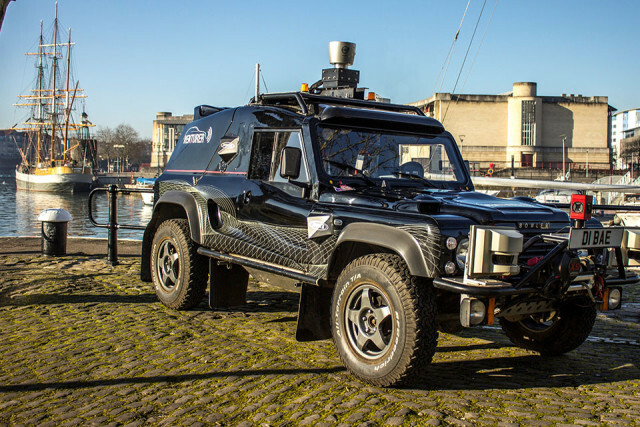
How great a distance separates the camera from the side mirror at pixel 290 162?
6023 millimetres

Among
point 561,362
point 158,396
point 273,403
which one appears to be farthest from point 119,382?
point 561,362

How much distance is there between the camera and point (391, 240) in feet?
16.4

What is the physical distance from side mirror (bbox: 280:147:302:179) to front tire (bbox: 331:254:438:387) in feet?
3.62

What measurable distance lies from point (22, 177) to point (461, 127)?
67.6 metres

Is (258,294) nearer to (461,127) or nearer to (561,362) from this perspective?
(561,362)

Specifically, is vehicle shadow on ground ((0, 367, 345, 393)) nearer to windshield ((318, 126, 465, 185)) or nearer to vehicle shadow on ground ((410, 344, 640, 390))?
vehicle shadow on ground ((410, 344, 640, 390))

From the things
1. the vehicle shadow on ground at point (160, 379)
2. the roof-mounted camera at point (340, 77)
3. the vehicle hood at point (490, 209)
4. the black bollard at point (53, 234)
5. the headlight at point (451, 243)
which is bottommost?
the vehicle shadow on ground at point (160, 379)

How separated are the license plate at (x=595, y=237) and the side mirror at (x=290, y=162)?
7.79 ft

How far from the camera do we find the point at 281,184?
646cm

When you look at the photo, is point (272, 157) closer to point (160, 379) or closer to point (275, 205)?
point (275, 205)

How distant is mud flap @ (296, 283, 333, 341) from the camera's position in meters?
5.88

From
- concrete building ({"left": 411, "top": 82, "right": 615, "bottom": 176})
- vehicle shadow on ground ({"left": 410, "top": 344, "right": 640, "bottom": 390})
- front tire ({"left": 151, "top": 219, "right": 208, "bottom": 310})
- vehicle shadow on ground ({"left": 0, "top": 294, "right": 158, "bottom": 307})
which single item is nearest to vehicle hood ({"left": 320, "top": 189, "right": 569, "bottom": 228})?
vehicle shadow on ground ({"left": 410, "top": 344, "right": 640, "bottom": 390})

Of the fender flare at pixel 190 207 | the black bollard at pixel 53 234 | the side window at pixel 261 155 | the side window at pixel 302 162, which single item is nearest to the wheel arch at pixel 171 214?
the fender flare at pixel 190 207

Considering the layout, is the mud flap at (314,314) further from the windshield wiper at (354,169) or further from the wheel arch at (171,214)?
the wheel arch at (171,214)
